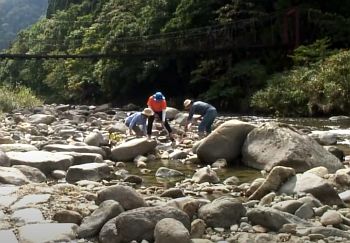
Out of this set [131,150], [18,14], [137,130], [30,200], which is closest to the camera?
[30,200]

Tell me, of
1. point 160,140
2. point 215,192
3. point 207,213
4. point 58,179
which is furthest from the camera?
point 160,140

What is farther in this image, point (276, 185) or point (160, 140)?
point (160, 140)

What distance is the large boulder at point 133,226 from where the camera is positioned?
176 inches

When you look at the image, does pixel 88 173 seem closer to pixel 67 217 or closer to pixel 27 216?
pixel 27 216

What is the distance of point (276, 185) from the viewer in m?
6.23

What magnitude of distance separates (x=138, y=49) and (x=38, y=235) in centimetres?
3004

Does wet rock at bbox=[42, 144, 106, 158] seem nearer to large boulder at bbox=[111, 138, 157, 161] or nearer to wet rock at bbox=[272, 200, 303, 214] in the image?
large boulder at bbox=[111, 138, 157, 161]

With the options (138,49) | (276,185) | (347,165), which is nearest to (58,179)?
(276,185)

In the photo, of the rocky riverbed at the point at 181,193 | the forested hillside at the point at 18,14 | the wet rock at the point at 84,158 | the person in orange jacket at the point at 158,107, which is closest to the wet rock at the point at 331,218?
the rocky riverbed at the point at 181,193

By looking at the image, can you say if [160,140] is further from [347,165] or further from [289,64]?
[289,64]

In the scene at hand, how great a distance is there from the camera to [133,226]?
177 inches

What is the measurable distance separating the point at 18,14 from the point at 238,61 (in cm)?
9605

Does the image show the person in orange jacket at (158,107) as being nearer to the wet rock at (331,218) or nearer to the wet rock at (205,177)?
the wet rock at (205,177)

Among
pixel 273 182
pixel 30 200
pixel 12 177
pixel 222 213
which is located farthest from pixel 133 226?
pixel 12 177
